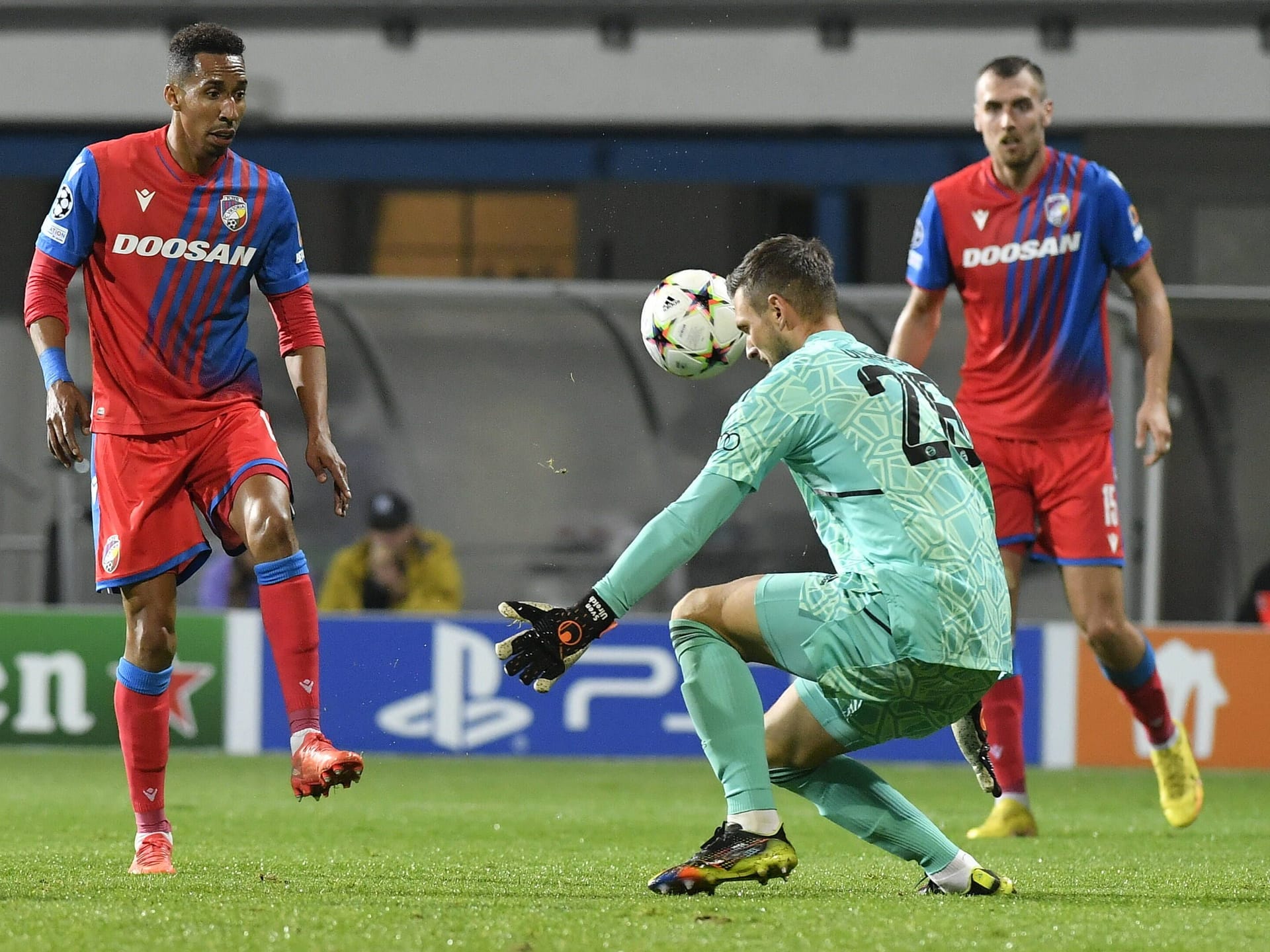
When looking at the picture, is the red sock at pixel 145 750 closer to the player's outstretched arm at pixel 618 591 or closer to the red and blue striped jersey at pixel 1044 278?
the player's outstretched arm at pixel 618 591

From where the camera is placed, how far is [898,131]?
1434cm

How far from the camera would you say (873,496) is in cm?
353

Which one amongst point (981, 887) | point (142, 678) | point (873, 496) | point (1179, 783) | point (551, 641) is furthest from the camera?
point (1179, 783)

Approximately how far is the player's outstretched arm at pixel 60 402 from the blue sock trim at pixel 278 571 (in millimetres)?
472

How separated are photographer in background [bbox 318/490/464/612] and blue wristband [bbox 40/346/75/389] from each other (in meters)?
4.92

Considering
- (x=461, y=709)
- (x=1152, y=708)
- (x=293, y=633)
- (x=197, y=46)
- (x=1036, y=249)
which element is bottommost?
(x=461, y=709)

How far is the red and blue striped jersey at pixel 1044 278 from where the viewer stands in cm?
534

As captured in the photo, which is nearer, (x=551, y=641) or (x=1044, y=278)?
(x=551, y=641)

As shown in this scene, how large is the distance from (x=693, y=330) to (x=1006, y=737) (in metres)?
1.76

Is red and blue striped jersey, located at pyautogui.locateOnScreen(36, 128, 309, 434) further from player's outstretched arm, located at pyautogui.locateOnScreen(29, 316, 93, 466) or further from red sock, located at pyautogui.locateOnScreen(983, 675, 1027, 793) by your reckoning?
red sock, located at pyautogui.locateOnScreen(983, 675, 1027, 793)

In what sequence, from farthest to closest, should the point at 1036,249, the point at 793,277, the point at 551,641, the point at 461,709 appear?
1. the point at 461,709
2. the point at 1036,249
3. the point at 793,277
4. the point at 551,641

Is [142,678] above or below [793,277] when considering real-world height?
below

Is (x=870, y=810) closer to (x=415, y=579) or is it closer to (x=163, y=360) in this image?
(x=163, y=360)

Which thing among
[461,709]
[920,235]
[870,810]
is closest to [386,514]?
[461,709]
